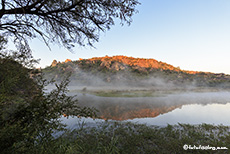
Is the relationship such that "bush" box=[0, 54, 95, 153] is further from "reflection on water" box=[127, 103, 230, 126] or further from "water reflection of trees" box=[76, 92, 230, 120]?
"water reflection of trees" box=[76, 92, 230, 120]

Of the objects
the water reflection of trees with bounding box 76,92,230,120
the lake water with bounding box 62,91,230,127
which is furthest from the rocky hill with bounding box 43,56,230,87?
the lake water with bounding box 62,91,230,127

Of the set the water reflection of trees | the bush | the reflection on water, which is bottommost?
the water reflection of trees

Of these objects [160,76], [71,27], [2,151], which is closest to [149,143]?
[2,151]

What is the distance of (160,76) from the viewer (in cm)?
7650

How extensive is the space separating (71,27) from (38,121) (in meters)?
3.65

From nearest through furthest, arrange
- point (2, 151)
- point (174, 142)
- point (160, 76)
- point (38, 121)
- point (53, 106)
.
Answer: point (2, 151) → point (38, 121) → point (53, 106) → point (174, 142) → point (160, 76)

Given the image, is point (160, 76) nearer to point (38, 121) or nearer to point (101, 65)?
point (101, 65)

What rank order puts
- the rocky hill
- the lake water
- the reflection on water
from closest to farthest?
the reflection on water → the lake water → the rocky hill

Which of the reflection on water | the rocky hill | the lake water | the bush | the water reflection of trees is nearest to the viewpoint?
the bush

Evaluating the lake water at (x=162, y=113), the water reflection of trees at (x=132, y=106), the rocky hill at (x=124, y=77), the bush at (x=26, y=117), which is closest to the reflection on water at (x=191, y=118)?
the lake water at (x=162, y=113)

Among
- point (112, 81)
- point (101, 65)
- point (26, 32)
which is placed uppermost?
point (101, 65)

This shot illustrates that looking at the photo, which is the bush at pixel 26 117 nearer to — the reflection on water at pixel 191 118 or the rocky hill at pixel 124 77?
the reflection on water at pixel 191 118

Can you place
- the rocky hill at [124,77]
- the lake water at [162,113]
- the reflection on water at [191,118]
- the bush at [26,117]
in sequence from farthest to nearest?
1. the rocky hill at [124,77]
2. the lake water at [162,113]
3. the reflection on water at [191,118]
4. the bush at [26,117]

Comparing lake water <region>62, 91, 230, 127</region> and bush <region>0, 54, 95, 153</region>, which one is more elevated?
bush <region>0, 54, 95, 153</region>
